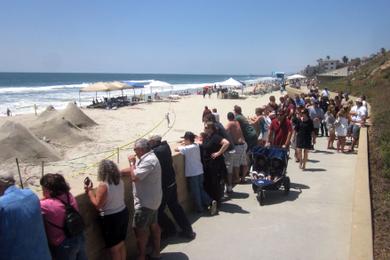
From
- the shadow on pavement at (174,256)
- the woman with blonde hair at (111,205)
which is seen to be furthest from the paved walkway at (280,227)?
the woman with blonde hair at (111,205)

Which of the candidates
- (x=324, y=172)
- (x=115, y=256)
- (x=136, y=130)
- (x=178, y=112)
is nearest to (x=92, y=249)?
(x=115, y=256)

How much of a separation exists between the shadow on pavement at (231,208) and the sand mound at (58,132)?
13.6m

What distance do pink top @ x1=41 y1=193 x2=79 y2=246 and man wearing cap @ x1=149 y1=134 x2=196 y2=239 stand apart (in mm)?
1937

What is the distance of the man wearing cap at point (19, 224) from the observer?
10.9 ft

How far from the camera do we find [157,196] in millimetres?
5188

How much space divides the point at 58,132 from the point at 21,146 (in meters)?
4.39

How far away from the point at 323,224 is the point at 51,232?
14.3ft

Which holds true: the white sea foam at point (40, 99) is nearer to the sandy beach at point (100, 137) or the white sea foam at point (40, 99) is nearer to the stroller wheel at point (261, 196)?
the sandy beach at point (100, 137)

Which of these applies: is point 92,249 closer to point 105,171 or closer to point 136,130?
point 105,171

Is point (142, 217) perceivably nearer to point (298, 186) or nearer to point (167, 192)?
point (167, 192)

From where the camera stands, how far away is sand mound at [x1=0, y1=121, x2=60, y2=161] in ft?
51.6

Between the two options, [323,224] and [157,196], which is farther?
[323,224]

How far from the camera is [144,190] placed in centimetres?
513

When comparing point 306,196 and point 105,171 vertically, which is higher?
point 105,171
